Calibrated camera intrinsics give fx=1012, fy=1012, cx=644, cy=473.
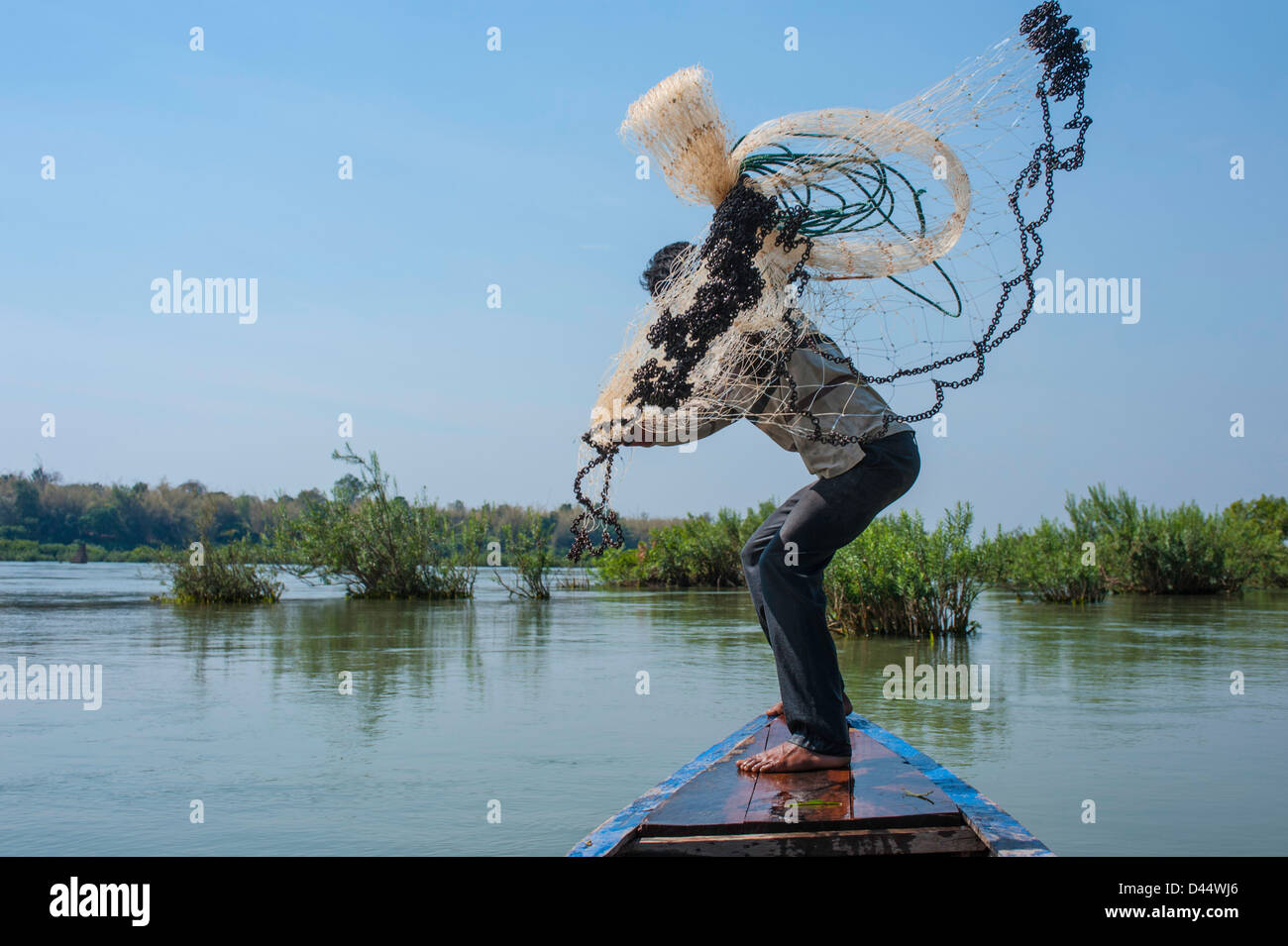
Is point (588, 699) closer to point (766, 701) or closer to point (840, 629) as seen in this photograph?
point (766, 701)

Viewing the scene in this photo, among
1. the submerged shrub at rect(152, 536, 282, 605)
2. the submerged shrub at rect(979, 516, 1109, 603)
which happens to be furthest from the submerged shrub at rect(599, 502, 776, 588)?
the submerged shrub at rect(152, 536, 282, 605)

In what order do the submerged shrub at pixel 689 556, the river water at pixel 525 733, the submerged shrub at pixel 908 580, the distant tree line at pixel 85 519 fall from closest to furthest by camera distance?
the river water at pixel 525 733
the submerged shrub at pixel 908 580
the submerged shrub at pixel 689 556
the distant tree line at pixel 85 519

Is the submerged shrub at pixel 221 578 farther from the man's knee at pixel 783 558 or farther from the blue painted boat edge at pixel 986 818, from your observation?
the blue painted boat edge at pixel 986 818

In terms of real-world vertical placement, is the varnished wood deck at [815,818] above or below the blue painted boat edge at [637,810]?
above

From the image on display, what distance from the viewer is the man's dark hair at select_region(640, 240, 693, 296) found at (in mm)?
3877

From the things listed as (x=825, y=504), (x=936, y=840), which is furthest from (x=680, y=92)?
(x=936, y=840)

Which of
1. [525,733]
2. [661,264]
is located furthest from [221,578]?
[661,264]

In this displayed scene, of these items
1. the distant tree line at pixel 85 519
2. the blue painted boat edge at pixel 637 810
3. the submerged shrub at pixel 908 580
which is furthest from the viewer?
the distant tree line at pixel 85 519

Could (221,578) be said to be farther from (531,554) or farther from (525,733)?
(525,733)

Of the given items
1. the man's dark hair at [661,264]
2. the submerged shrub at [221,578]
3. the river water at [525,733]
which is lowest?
the river water at [525,733]

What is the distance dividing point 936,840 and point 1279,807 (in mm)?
3262

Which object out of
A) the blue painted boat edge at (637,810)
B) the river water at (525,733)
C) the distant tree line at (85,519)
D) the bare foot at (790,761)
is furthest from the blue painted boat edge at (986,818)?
the distant tree line at (85,519)

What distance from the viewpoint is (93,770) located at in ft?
18.7

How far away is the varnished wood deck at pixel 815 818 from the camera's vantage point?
277 cm
